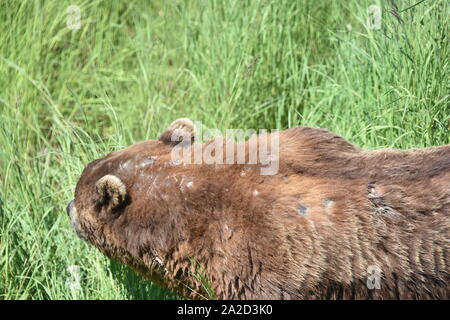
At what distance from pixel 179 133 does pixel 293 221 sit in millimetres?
1053

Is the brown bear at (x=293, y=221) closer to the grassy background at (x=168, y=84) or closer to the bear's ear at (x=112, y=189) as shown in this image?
the bear's ear at (x=112, y=189)

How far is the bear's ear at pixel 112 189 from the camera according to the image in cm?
482

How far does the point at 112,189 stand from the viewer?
4.83m

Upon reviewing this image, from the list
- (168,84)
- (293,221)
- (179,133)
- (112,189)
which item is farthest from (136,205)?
(168,84)

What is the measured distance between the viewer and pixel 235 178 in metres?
4.68

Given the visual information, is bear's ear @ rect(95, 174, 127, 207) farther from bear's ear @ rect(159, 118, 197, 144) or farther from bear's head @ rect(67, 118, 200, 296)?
bear's ear @ rect(159, 118, 197, 144)

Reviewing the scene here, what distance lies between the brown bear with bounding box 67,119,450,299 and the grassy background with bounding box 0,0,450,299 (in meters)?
0.79

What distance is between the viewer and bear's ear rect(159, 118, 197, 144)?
5.14m

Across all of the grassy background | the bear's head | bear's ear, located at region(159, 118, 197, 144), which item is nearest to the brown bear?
the bear's head

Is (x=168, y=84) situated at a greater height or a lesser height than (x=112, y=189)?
greater

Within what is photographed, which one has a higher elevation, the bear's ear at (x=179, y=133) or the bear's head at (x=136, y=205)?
the bear's ear at (x=179, y=133)

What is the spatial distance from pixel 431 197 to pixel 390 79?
5.00 ft

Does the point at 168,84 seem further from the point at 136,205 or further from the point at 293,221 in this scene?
the point at 293,221

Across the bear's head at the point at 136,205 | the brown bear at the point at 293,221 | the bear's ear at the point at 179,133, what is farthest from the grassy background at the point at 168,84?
the brown bear at the point at 293,221
